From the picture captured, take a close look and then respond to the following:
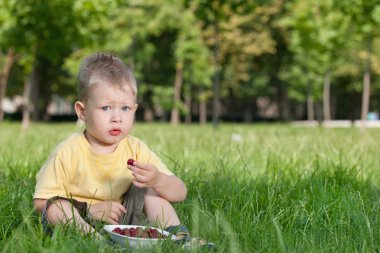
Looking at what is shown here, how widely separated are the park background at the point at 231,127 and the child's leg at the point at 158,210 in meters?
0.13

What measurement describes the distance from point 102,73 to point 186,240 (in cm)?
92

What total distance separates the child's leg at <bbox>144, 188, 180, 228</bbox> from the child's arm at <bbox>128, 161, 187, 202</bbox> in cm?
4

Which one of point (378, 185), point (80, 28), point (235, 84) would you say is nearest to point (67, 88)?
point (235, 84)


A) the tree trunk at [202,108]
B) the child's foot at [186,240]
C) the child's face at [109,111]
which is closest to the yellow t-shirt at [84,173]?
the child's face at [109,111]

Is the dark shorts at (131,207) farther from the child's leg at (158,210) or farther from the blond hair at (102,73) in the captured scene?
the blond hair at (102,73)

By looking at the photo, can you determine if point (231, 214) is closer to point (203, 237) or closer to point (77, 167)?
point (203, 237)

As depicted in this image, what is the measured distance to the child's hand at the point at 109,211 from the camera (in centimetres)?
288

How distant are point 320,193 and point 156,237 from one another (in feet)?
5.00

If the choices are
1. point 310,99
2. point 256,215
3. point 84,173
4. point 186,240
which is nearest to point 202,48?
point 310,99

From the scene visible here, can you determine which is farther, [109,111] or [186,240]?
[109,111]

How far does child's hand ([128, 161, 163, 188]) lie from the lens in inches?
109

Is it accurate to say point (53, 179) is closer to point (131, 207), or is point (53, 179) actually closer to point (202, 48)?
point (131, 207)

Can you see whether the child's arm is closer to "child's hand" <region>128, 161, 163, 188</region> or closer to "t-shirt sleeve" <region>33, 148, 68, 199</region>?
"child's hand" <region>128, 161, 163, 188</region>

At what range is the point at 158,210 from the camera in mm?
2932
